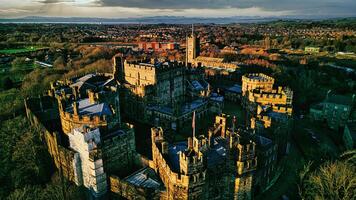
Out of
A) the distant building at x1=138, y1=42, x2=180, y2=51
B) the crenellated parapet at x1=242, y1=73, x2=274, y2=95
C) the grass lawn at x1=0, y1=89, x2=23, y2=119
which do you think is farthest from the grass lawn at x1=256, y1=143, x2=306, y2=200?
the distant building at x1=138, y1=42, x2=180, y2=51

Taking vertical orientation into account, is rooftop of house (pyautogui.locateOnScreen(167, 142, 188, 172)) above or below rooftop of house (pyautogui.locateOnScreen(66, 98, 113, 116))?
below

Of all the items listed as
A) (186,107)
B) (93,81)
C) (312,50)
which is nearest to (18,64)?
(93,81)

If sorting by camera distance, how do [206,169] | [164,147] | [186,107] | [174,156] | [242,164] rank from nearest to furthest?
1. [206,169]
2. [242,164]
3. [164,147]
4. [174,156]
5. [186,107]

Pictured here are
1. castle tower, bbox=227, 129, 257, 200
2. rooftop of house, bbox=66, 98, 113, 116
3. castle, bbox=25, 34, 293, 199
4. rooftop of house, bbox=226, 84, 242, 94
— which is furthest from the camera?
rooftop of house, bbox=226, 84, 242, 94

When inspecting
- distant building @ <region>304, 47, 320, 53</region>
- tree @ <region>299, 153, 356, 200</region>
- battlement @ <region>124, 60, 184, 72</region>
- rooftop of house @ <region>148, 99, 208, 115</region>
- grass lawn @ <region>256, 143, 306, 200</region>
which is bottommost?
grass lawn @ <region>256, 143, 306, 200</region>

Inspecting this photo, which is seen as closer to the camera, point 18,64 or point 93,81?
point 93,81

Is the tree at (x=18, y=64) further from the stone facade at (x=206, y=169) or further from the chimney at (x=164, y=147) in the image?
the chimney at (x=164, y=147)

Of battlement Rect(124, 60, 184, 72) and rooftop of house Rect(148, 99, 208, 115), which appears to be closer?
rooftop of house Rect(148, 99, 208, 115)

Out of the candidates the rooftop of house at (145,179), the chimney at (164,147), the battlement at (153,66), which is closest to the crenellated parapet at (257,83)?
the battlement at (153,66)

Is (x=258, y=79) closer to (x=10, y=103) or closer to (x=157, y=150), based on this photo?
(x=157, y=150)

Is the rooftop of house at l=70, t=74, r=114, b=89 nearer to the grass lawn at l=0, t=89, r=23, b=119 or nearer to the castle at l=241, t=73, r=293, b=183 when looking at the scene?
the grass lawn at l=0, t=89, r=23, b=119

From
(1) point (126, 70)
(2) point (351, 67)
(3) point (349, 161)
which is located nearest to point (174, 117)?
(1) point (126, 70)
